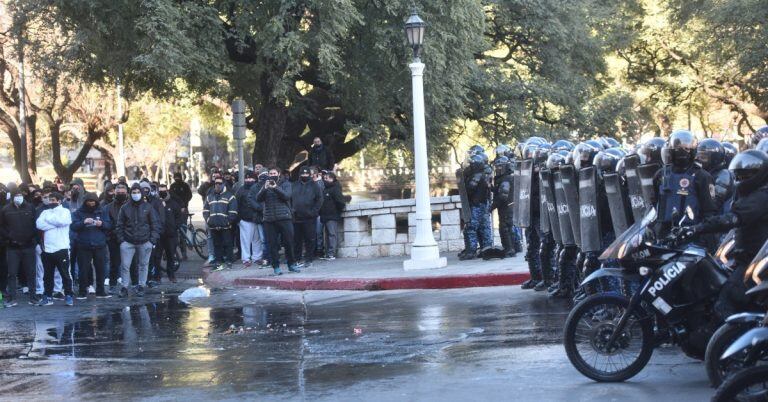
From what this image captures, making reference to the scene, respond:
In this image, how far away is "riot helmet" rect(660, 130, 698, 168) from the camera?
32.3ft

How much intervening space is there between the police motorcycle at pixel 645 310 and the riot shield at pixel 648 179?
242cm

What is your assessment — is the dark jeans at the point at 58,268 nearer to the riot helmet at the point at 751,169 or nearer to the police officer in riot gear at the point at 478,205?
the police officer in riot gear at the point at 478,205

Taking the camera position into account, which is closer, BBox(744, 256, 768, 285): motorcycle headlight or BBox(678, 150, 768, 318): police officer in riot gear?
BBox(744, 256, 768, 285): motorcycle headlight

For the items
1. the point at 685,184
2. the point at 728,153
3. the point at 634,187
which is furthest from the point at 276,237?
the point at 685,184

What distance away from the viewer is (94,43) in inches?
877

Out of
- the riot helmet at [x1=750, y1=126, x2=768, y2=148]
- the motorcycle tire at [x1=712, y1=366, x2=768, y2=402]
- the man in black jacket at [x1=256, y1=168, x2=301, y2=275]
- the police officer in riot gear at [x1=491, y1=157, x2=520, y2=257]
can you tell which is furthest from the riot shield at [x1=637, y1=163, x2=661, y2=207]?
the man in black jacket at [x1=256, y1=168, x2=301, y2=275]

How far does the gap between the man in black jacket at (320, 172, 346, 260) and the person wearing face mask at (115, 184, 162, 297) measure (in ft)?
11.1

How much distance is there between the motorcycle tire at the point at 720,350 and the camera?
23.5 ft

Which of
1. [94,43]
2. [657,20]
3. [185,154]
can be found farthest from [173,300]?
[185,154]

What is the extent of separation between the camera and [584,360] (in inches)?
324

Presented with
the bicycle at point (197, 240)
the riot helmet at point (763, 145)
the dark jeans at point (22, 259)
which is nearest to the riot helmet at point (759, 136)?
the riot helmet at point (763, 145)

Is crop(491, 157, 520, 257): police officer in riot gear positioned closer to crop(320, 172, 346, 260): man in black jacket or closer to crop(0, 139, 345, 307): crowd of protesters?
crop(0, 139, 345, 307): crowd of protesters

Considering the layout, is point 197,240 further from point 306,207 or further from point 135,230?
point 135,230

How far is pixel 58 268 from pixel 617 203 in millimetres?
8809
